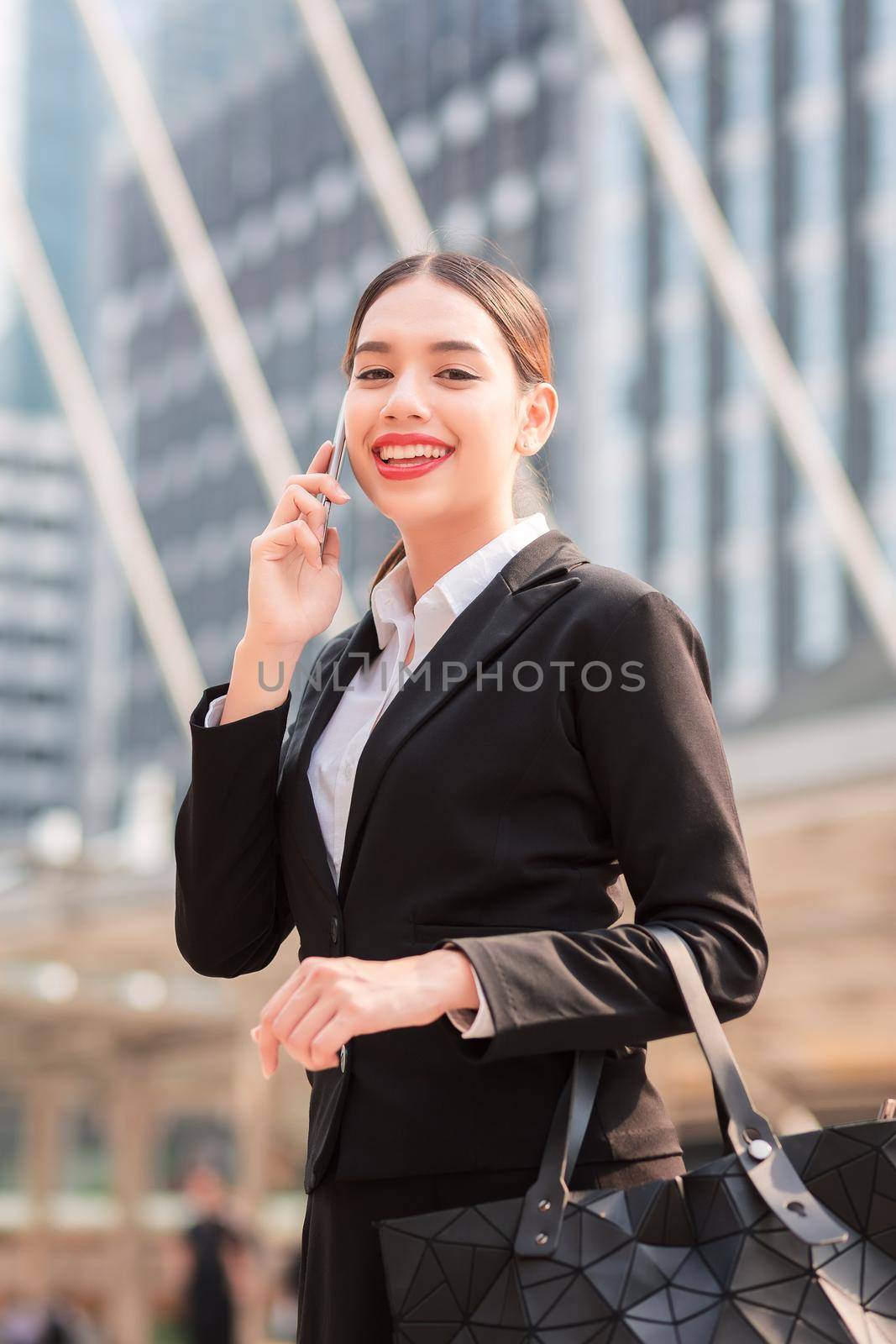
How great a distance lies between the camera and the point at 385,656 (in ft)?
5.15

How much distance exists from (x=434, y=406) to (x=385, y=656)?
0.80ft

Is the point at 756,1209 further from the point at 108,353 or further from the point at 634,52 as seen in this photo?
the point at 108,353

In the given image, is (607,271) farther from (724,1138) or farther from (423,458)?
(724,1138)

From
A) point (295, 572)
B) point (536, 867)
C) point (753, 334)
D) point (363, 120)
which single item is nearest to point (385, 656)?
point (295, 572)

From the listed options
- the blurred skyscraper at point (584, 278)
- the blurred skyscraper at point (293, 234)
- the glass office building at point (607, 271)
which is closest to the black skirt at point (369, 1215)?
A: the blurred skyscraper at point (584, 278)

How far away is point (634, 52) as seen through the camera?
909 cm

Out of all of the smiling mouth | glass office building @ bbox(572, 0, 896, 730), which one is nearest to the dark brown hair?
the smiling mouth

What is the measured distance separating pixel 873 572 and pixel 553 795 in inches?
254

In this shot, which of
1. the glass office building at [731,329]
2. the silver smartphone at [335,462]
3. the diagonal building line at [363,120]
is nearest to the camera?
the silver smartphone at [335,462]

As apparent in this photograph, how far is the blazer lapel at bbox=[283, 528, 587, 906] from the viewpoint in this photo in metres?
1.34

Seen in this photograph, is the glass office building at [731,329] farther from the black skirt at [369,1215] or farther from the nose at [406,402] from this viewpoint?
the black skirt at [369,1215]

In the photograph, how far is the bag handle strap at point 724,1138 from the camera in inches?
44.3

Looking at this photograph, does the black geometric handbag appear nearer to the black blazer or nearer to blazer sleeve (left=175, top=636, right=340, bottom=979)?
the black blazer

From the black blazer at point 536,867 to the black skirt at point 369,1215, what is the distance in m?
0.01
